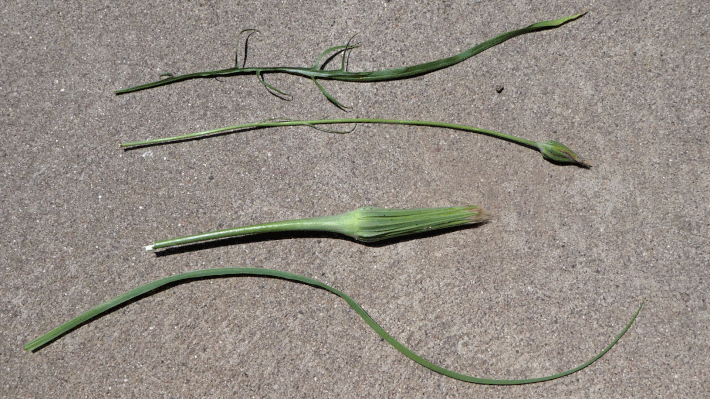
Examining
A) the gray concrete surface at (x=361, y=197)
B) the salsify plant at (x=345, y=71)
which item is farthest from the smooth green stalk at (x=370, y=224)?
the salsify plant at (x=345, y=71)

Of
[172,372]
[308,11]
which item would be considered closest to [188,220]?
[172,372]

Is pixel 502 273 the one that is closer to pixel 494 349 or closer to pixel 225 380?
pixel 494 349

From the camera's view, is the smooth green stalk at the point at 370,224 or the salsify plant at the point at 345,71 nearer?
the smooth green stalk at the point at 370,224

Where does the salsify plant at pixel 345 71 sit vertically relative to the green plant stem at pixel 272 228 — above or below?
above

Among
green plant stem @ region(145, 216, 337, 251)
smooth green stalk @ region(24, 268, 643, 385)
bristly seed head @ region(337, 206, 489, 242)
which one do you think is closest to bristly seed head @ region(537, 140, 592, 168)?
bristly seed head @ region(337, 206, 489, 242)

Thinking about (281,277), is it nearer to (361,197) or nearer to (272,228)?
(272,228)

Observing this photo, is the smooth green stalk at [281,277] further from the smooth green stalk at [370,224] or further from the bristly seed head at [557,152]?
the bristly seed head at [557,152]

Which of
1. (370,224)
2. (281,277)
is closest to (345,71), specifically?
(370,224)

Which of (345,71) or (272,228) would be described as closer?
(272,228)
